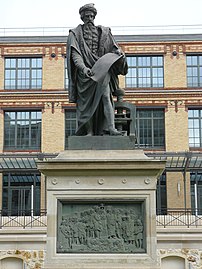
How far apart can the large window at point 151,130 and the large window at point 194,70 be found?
340 centimetres

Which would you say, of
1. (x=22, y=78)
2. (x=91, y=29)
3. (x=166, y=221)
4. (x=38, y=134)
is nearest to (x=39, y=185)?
(x=38, y=134)

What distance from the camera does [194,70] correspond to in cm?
4231

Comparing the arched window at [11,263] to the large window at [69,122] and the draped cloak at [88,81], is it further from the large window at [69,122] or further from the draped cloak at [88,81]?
the draped cloak at [88,81]

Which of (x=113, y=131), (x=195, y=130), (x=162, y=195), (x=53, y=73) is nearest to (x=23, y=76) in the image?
(x=53, y=73)

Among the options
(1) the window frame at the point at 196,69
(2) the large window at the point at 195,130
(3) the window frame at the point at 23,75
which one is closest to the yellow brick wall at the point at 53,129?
(3) the window frame at the point at 23,75

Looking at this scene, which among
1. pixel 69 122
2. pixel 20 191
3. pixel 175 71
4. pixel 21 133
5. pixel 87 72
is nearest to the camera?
pixel 87 72

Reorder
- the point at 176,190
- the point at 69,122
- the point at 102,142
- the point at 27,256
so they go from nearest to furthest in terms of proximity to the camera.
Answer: the point at 102,142
the point at 27,256
the point at 176,190
the point at 69,122

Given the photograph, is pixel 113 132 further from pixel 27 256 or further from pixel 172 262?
pixel 172 262

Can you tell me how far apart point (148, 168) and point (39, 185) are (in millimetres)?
32719

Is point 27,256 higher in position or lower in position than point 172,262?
higher

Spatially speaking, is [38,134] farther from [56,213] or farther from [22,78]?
[56,213]

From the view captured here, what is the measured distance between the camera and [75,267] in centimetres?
834

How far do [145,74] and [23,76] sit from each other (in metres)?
8.82

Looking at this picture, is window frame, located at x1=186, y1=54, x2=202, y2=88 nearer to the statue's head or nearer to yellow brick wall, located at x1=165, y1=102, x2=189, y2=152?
yellow brick wall, located at x1=165, y1=102, x2=189, y2=152
